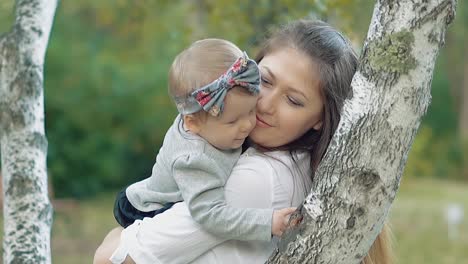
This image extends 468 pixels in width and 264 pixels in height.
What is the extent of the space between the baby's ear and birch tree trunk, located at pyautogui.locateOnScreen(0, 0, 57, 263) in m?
1.05

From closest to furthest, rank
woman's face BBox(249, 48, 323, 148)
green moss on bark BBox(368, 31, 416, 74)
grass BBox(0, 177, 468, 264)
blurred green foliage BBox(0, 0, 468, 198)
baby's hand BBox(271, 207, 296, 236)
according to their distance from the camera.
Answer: green moss on bark BBox(368, 31, 416, 74) < baby's hand BBox(271, 207, 296, 236) < woman's face BBox(249, 48, 323, 148) < grass BBox(0, 177, 468, 264) < blurred green foliage BBox(0, 0, 468, 198)

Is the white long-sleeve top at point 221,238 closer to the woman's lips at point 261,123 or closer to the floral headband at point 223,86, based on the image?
the woman's lips at point 261,123

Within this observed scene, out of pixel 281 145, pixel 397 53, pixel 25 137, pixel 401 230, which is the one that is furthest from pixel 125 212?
pixel 401 230

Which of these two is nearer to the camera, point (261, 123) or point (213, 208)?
point (213, 208)

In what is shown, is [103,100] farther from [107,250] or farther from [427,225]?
[107,250]

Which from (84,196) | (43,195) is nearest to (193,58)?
(43,195)

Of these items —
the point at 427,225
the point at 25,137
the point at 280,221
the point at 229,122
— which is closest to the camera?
the point at 280,221

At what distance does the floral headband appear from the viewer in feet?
8.54

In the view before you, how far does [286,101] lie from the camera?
2.80m

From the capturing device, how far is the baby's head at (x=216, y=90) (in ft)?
8.57

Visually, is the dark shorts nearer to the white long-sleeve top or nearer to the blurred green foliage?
the white long-sleeve top

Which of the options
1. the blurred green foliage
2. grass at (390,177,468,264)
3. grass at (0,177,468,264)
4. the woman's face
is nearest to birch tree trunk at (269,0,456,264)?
the woman's face

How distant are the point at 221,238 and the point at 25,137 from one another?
1.24m

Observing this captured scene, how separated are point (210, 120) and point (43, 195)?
113 centimetres
